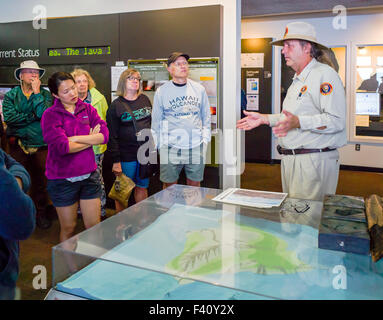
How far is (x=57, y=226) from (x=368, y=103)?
5.20 meters

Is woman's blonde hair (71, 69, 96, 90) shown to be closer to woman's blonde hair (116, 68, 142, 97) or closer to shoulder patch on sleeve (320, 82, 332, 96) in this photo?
woman's blonde hair (116, 68, 142, 97)

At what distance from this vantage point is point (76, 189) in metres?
2.91

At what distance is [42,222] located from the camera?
13.8 ft

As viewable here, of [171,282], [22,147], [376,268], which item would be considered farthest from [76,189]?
[376,268]

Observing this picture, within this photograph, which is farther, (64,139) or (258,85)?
(258,85)

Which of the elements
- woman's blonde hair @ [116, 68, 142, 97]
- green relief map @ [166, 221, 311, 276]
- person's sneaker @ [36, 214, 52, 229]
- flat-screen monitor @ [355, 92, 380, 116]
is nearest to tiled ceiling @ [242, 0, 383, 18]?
flat-screen monitor @ [355, 92, 380, 116]

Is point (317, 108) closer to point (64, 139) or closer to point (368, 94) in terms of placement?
point (64, 139)

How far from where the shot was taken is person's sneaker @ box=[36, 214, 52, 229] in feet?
13.7

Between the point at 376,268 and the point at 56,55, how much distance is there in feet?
13.8

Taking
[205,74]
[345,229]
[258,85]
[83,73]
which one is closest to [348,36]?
[258,85]

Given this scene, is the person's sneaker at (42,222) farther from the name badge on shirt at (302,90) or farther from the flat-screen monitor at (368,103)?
the flat-screen monitor at (368,103)

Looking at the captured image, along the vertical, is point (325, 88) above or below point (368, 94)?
below

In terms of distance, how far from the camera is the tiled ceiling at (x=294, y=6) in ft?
19.0

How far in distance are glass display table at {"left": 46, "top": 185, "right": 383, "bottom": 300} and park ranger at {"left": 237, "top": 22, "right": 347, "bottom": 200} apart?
1.06 metres
